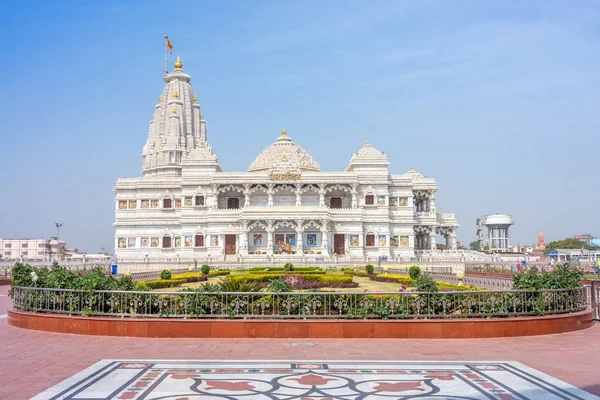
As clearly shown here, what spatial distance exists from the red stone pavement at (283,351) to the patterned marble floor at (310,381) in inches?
23.1

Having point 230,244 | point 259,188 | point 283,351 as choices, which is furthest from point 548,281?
point 259,188

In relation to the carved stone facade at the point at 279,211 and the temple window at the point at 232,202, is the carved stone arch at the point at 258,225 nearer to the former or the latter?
the carved stone facade at the point at 279,211

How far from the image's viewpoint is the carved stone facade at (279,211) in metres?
60.8

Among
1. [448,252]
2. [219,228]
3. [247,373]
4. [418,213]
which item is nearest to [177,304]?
[247,373]

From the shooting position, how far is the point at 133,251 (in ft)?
217

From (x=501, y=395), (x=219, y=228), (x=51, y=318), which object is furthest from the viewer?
(x=219, y=228)

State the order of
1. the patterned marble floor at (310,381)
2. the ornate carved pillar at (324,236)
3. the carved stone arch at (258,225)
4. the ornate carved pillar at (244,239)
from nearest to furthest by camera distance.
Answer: the patterned marble floor at (310,381)
the ornate carved pillar at (324,236)
the ornate carved pillar at (244,239)
the carved stone arch at (258,225)

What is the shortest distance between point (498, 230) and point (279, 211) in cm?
7831

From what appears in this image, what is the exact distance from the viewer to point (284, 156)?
6594 centimetres

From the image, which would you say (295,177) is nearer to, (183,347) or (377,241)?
(377,241)

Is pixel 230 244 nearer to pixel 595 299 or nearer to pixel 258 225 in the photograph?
pixel 258 225

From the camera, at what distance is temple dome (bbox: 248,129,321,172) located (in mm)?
68312

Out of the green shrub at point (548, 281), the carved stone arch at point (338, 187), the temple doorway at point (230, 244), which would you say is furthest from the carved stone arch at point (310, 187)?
the green shrub at point (548, 281)

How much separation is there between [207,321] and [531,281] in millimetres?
8208
